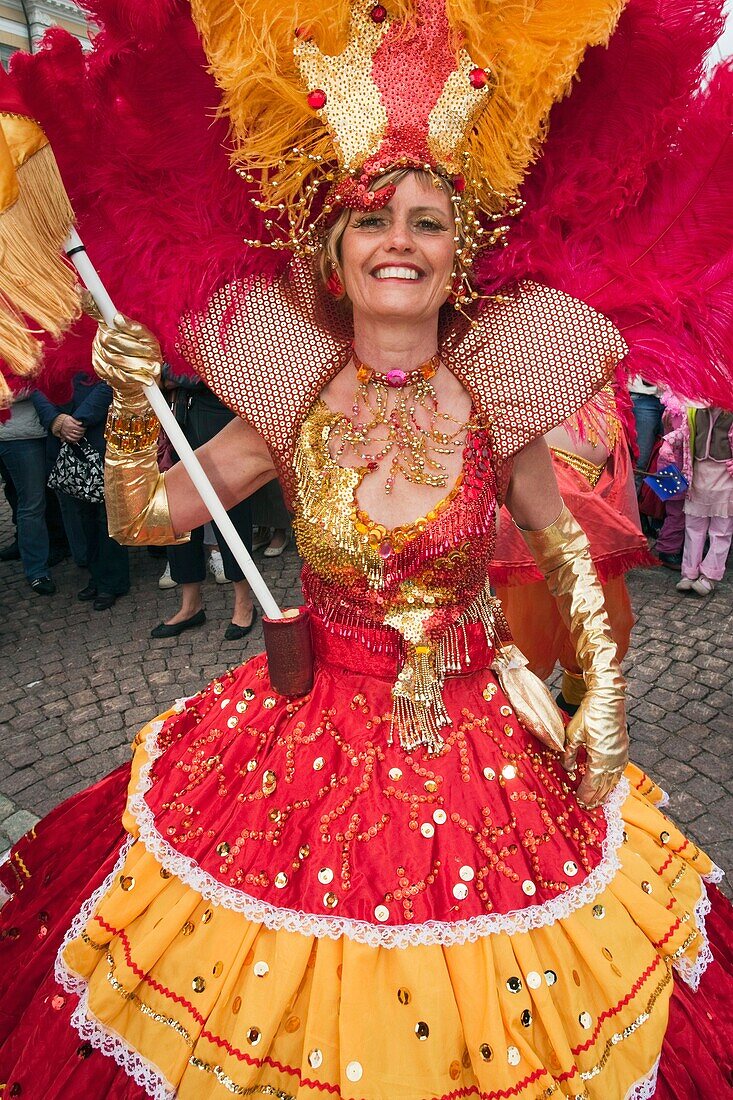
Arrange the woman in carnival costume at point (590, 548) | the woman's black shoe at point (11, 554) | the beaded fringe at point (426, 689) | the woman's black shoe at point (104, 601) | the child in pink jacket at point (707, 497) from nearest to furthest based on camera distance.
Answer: the beaded fringe at point (426, 689) → the woman in carnival costume at point (590, 548) → the woman's black shoe at point (104, 601) → the child in pink jacket at point (707, 497) → the woman's black shoe at point (11, 554)

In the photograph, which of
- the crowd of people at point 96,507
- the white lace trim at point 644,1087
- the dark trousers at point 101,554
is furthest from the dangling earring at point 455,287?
the dark trousers at point 101,554

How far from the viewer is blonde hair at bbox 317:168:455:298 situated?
1.68m

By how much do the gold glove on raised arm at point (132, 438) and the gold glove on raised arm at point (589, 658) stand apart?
1.04 meters

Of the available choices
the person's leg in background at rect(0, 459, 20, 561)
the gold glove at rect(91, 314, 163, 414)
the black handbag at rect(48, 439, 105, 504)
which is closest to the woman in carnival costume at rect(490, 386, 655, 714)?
the gold glove at rect(91, 314, 163, 414)

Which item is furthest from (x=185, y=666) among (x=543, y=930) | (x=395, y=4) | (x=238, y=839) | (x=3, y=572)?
(x=395, y=4)

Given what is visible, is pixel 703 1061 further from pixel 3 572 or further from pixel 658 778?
pixel 3 572

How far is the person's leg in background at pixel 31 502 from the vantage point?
588cm

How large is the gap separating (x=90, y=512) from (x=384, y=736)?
4.65 metres

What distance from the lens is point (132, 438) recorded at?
1921 millimetres

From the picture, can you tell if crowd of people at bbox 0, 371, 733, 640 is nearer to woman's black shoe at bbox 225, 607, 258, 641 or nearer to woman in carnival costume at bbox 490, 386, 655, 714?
woman's black shoe at bbox 225, 607, 258, 641

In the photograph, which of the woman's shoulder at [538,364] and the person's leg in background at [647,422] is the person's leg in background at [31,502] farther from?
the person's leg in background at [647,422]

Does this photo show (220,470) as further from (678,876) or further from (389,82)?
(678,876)

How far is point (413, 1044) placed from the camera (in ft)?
5.05

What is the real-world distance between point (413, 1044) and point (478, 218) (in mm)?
1915
